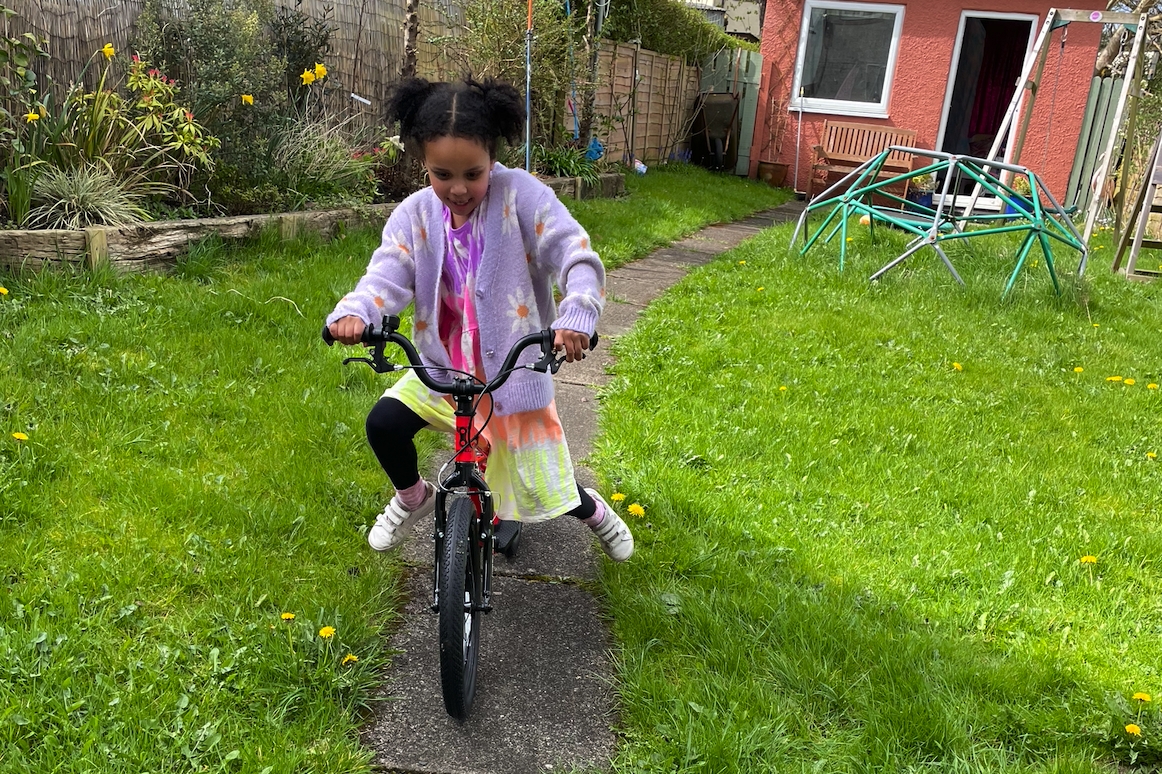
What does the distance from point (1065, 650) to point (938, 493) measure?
92 cm

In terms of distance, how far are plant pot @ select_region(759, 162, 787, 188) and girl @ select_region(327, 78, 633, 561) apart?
1218 cm

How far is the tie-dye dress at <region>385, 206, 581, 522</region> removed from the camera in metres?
2.28

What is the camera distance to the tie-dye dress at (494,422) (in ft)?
7.48

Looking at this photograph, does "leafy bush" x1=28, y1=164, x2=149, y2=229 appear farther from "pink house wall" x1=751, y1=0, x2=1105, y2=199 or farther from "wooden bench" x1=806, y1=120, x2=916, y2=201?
"pink house wall" x1=751, y1=0, x2=1105, y2=199

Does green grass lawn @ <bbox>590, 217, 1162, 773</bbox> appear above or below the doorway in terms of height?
below

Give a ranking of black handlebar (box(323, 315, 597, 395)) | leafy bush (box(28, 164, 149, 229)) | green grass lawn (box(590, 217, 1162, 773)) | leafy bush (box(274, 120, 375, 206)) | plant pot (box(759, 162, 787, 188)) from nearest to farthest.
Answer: black handlebar (box(323, 315, 597, 395))
green grass lawn (box(590, 217, 1162, 773))
leafy bush (box(28, 164, 149, 229))
leafy bush (box(274, 120, 375, 206))
plant pot (box(759, 162, 787, 188))

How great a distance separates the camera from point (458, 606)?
191 cm

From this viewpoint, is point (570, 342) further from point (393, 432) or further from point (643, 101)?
point (643, 101)

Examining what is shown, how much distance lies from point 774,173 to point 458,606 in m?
12.9

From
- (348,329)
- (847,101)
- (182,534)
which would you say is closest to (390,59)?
(182,534)

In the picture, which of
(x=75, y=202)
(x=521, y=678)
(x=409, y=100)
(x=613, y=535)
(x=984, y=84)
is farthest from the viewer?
(x=984, y=84)

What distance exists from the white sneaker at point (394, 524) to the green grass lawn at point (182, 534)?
13 centimetres

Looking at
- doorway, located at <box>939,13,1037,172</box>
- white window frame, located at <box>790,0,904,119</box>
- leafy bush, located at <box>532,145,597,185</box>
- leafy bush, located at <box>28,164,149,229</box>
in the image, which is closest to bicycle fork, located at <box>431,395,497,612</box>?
leafy bush, located at <box>28,164,149,229</box>

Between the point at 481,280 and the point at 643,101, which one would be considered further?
the point at 643,101
